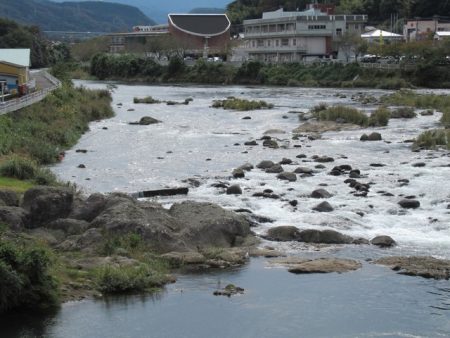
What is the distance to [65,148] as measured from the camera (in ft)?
119

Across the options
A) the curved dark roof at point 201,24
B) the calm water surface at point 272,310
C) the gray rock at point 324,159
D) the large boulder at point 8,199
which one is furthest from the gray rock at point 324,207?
the curved dark roof at point 201,24

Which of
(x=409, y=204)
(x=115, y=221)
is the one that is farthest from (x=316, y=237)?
(x=115, y=221)

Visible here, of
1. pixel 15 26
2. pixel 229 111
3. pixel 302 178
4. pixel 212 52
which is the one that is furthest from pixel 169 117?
pixel 15 26

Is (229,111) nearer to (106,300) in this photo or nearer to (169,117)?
(169,117)

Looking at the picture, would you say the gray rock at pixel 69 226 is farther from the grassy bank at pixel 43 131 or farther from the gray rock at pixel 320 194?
the gray rock at pixel 320 194

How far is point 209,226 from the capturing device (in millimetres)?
19156

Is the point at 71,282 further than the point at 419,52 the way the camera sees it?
No

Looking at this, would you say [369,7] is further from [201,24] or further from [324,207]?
[324,207]

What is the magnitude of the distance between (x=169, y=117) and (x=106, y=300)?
38313 mm

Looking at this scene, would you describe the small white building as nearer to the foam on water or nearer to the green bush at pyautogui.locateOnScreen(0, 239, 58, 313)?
the foam on water

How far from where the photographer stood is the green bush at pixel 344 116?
45.4 metres

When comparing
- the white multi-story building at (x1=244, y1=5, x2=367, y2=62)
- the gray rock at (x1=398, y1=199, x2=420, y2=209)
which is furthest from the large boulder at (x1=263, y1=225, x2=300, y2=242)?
the white multi-story building at (x1=244, y1=5, x2=367, y2=62)

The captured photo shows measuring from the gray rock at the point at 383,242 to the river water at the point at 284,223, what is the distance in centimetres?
32

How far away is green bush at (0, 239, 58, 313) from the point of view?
13966mm
